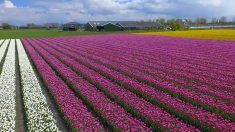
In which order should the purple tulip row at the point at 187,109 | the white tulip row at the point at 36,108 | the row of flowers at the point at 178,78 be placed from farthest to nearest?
the row of flowers at the point at 178,78 < the white tulip row at the point at 36,108 < the purple tulip row at the point at 187,109

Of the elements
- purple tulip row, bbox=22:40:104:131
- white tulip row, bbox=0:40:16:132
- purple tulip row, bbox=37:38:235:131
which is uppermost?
purple tulip row, bbox=37:38:235:131

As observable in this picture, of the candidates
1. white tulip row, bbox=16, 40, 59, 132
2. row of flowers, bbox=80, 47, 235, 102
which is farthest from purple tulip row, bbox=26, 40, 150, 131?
row of flowers, bbox=80, 47, 235, 102

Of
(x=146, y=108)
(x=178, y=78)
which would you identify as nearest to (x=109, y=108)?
(x=146, y=108)

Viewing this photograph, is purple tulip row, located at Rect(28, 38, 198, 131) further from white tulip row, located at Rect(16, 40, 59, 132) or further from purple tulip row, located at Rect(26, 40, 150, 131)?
white tulip row, located at Rect(16, 40, 59, 132)

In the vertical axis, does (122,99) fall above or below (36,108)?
above

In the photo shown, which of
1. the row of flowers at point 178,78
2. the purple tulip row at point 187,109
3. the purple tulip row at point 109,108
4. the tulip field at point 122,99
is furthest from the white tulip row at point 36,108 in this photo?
the row of flowers at point 178,78

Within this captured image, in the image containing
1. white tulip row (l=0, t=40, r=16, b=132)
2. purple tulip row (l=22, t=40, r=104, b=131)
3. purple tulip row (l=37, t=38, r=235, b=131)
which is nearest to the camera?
purple tulip row (l=37, t=38, r=235, b=131)

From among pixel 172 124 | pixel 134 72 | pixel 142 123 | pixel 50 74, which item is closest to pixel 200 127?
pixel 172 124

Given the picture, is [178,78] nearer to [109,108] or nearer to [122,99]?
[122,99]

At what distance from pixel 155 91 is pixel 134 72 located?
20.9 feet

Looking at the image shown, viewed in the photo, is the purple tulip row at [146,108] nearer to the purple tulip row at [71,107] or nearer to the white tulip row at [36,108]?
the purple tulip row at [71,107]

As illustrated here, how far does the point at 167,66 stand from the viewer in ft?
87.0

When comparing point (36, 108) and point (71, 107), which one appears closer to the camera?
point (71, 107)

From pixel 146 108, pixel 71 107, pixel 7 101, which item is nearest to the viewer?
pixel 146 108
